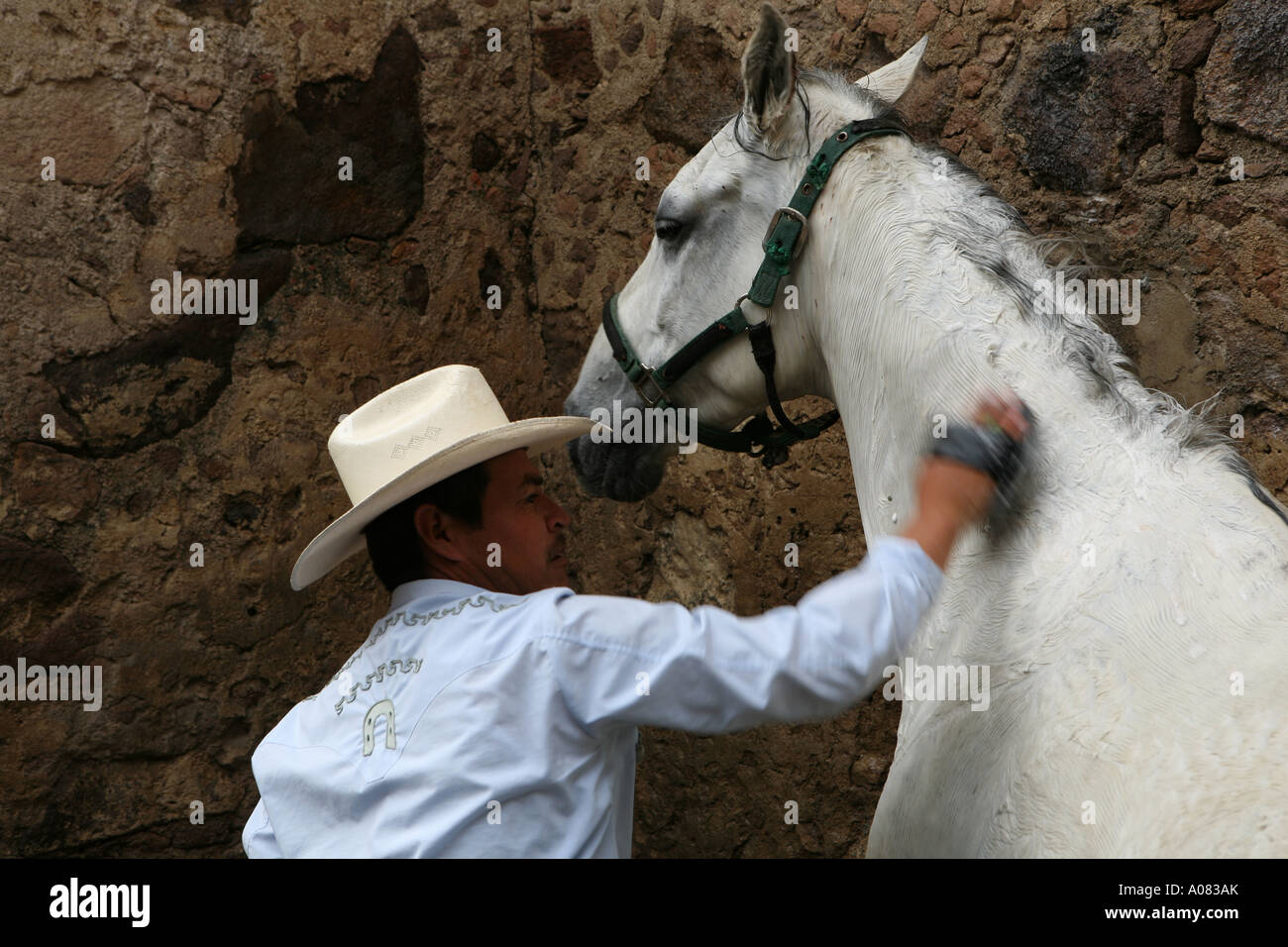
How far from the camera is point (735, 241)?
7.15ft

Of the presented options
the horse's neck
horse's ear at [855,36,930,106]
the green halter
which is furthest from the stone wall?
the horse's neck

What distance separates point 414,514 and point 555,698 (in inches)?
18.2

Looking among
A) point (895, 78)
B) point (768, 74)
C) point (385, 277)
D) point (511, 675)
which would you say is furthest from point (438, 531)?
point (385, 277)

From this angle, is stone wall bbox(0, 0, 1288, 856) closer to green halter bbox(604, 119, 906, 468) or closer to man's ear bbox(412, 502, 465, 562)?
green halter bbox(604, 119, 906, 468)

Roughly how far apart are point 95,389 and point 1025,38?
9.64ft

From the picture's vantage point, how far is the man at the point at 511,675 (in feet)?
4.90

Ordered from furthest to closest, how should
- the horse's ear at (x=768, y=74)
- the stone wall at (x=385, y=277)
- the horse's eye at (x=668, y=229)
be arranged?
the stone wall at (x=385, y=277), the horse's eye at (x=668, y=229), the horse's ear at (x=768, y=74)

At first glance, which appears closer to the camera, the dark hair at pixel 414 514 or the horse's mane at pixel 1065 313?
the horse's mane at pixel 1065 313

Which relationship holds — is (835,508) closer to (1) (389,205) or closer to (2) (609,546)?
(2) (609,546)

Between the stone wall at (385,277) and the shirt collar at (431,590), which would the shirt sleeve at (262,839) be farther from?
the stone wall at (385,277)

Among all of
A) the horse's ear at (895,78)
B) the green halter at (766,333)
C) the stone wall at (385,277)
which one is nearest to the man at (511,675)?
the green halter at (766,333)

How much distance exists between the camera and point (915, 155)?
201cm

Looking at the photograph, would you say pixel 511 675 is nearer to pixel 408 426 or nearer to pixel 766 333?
pixel 408 426

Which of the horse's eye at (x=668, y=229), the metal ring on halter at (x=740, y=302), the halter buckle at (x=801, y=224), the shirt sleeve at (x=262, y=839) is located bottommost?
the shirt sleeve at (x=262, y=839)
